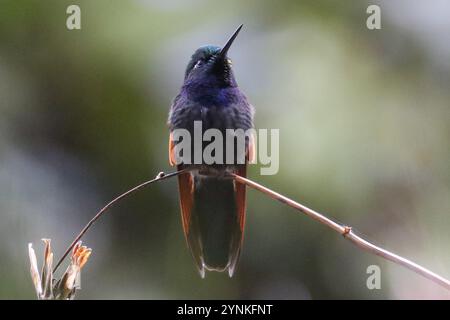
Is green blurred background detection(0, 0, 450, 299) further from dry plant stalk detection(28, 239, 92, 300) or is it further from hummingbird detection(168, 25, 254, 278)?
dry plant stalk detection(28, 239, 92, 300)

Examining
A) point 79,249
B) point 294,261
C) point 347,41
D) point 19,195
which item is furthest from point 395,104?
point 79,249

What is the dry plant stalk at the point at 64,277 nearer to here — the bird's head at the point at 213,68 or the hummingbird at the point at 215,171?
the hummingbird at the point at 215,171

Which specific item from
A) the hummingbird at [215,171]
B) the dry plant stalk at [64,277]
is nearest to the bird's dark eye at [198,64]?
the hummingbird at [215,171]

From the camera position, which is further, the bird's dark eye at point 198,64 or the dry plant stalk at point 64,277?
the bird's dark eye at point 198,64

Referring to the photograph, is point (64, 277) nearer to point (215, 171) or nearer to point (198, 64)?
point (215, 171)

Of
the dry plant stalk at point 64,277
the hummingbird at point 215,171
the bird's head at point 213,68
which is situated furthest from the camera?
the bird's head at point 213,68

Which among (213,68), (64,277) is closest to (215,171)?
(213,68)

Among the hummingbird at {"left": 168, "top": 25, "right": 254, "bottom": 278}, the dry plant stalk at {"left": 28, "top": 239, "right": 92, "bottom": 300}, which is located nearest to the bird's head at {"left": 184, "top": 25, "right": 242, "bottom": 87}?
the hummingbird at {"left": 168, "top": 25, "right": 254, "bottom": 278}
